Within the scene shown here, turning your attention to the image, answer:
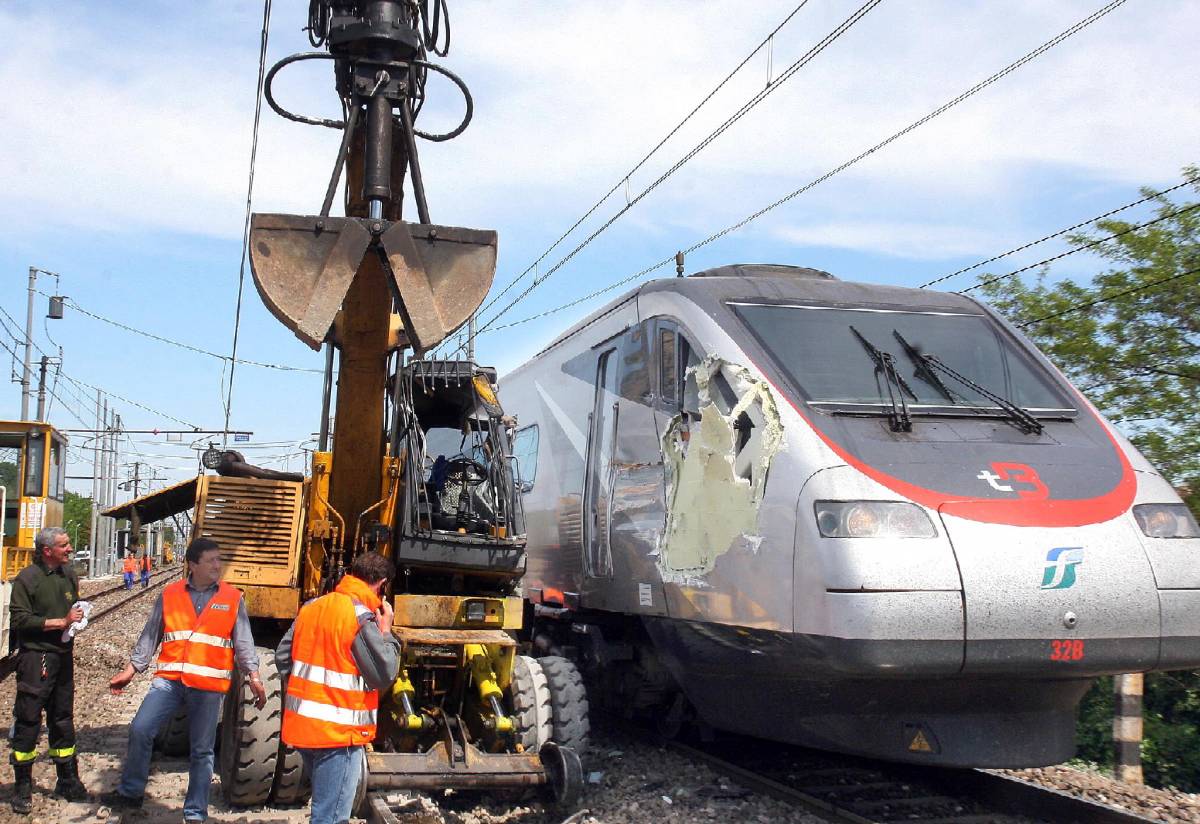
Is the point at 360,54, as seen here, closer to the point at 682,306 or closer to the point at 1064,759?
the point at 682,306

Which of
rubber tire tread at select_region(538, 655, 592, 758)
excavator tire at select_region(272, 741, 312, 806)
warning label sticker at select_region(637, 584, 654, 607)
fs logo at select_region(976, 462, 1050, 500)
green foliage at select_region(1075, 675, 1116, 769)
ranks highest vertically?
fs logo at select_region(976, 462, 1050, 500)

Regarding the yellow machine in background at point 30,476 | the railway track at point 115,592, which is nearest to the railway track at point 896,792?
the yellow machine in background at point 30,476

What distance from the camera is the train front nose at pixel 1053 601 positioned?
5711mm

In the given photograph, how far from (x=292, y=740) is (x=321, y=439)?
2.96 meters

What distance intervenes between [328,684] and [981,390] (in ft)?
13.7

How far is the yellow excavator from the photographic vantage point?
632 cm

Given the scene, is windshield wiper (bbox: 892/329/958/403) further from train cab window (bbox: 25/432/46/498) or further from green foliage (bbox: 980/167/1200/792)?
train cab window (bbox: 25/432/46/498)

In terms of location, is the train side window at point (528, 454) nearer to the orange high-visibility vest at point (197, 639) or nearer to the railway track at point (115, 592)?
the orange high-visibility vest at point (197, 639)

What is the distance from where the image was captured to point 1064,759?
6.30 metres

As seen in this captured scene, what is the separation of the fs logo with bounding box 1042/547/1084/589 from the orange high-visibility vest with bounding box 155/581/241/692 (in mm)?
4391

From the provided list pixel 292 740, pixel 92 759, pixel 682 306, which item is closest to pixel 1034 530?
pixel 682 306

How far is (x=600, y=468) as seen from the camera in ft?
29.5

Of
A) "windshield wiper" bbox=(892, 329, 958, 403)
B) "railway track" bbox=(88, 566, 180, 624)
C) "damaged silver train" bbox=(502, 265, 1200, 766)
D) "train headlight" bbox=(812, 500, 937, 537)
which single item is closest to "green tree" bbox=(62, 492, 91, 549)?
"railway track" bbox=(88, 566, 180, 624)

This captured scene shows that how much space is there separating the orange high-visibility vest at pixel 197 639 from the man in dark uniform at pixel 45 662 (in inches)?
46.7
